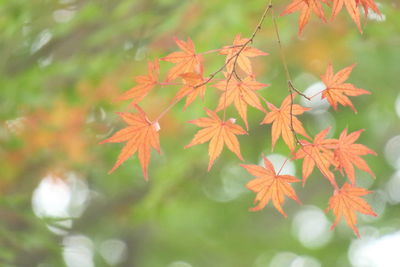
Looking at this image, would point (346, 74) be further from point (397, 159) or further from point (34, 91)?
point (397, 159)

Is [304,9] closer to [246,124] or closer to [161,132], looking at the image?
[246,124]

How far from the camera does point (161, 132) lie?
9.81ft

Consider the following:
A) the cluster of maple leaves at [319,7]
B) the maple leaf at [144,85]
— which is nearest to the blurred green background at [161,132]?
the maple leaf at [144,85]

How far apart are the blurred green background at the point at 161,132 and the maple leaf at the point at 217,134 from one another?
1.48 feet

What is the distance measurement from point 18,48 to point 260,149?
1.47 meters

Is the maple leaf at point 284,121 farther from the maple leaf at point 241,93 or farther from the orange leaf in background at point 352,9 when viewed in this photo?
the orange leaf in background at point 352,9

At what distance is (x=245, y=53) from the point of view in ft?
2.93

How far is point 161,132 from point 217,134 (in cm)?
208

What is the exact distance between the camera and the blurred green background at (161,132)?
1.98 metres

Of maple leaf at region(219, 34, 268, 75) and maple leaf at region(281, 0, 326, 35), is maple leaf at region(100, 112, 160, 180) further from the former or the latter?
maple leaf at region(281, 0, 326, 35)

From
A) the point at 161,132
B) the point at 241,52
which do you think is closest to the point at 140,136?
the point at 241,52

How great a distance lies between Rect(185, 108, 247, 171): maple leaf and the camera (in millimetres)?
904

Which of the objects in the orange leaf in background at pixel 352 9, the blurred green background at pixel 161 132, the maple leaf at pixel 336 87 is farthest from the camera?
the blurred green background at pixel 161 132

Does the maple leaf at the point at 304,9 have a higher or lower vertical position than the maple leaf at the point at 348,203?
higher
